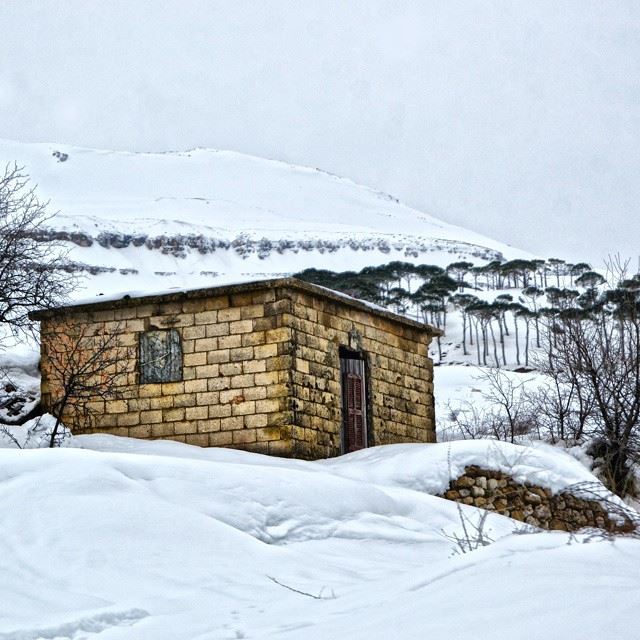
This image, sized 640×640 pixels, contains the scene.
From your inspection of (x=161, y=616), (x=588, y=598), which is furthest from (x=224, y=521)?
(x=588, y=598)

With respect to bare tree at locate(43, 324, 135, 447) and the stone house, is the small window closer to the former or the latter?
the stone house

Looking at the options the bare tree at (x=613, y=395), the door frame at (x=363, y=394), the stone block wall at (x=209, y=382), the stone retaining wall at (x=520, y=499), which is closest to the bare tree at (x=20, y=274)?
the stone block wall at (x=209, y=382)

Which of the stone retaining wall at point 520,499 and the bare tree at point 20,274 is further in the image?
the bare tree at point 20,274

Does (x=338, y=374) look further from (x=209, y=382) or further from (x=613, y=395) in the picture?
(x=613, y=395)

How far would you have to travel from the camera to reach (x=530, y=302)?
84.4 metres

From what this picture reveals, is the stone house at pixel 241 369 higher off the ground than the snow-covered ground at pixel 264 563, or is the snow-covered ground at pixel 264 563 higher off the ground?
the stone house at pixel 241 369

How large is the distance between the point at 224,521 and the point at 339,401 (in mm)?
7738

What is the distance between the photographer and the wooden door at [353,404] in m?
15.8

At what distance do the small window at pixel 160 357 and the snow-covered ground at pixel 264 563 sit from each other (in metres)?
5.90

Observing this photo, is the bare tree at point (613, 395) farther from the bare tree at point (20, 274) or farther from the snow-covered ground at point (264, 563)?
the bare tree at point (20, 274)

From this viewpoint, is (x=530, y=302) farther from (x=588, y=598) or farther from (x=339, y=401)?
(x=588, y=598)

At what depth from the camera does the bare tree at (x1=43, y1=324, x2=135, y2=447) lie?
15352 mm

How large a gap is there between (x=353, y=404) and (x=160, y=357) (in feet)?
9.72

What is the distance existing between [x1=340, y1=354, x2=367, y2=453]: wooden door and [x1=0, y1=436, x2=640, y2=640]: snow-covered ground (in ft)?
15.9
